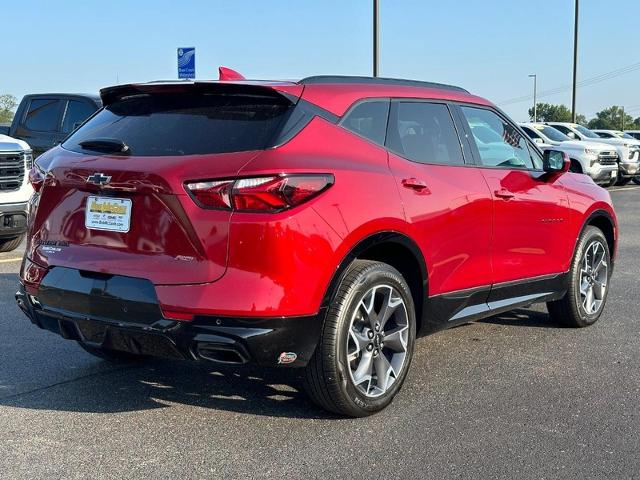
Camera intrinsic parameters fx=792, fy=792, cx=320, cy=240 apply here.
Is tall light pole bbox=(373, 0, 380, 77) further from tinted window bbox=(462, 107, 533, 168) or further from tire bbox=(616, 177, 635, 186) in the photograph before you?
tinted window bbox=(462, 107, 533, 168)

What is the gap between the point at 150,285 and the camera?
140 inches

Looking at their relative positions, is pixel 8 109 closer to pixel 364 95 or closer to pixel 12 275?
pixel 12 275

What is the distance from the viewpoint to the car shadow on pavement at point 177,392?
411 centimetres

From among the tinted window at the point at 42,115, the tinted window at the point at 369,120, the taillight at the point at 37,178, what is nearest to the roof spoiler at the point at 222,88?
the tinted window at the point at 369,120

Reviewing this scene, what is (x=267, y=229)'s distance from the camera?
345 centimetres

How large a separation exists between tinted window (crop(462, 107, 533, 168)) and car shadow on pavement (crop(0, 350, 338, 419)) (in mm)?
1874

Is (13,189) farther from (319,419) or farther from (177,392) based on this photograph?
(319,419)

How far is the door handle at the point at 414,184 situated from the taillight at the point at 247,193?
33.5 inches

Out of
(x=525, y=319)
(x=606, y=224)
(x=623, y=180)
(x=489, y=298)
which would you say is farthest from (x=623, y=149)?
(x=489, y=298)

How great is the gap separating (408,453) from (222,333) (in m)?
0.99

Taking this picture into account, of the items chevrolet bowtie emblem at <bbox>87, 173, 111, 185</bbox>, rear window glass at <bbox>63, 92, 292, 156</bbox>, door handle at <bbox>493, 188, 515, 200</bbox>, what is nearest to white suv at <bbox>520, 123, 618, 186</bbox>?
door handle at <bbox>493, 188, 515, 200</bbox>

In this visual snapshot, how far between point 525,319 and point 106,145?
3.76m

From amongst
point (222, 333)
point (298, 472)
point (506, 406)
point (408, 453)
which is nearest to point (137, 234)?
point (222, 333)

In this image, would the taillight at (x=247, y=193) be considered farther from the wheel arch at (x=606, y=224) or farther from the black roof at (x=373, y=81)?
the wheel arch at (x=606, y=224)
